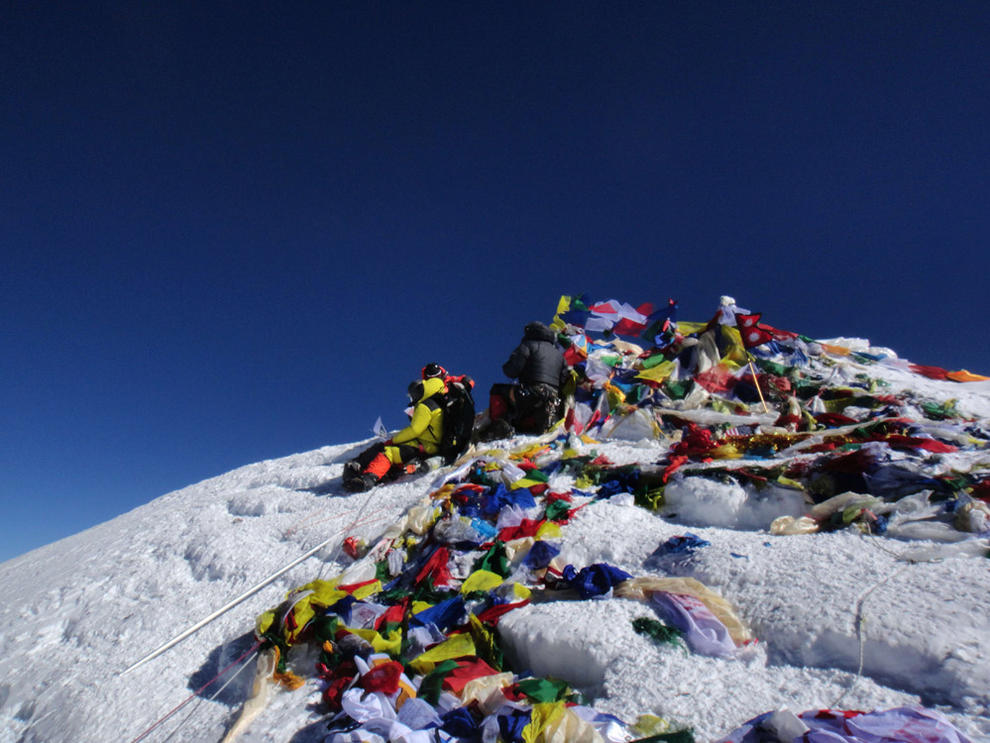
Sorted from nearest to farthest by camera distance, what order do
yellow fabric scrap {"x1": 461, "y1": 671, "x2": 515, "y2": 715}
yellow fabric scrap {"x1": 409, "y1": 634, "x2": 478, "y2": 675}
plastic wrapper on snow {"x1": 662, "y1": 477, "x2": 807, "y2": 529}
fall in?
yellow fabric scrap {"x1": 461, "y1": 671, "x2": 515, "y2": 715} < yellow fabric scrap {"x1": 409, "y1": 634, "x2": 478, "y2": 675} < plastic wrapper on snow {"x1": 662, "y1": 477, "x2": 807, "y2": 529}

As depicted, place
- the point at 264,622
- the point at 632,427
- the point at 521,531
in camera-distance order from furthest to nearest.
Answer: the point at 632,427 → the point at 521,531 → the point at 264,622

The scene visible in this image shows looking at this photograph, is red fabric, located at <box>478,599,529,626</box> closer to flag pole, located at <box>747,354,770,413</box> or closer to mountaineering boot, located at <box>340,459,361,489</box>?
mountaineering boot, located at <box>340,459,361,489</box>

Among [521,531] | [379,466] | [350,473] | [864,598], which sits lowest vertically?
[864,598]

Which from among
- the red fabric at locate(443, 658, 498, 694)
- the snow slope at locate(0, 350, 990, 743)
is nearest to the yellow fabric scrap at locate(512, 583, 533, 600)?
the snow slope at locate(0, 350, 990, 743)

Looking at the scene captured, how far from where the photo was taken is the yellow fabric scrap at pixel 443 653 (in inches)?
104

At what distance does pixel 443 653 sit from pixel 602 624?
850 mm

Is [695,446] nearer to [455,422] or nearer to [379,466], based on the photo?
[455,422]

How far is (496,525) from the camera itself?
4.27 m

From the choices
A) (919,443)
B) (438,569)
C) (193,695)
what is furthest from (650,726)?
(919,443)

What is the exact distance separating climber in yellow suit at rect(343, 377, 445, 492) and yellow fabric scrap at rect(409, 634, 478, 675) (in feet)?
12.1

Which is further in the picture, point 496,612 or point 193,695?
point 193,695

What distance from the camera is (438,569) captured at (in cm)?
369

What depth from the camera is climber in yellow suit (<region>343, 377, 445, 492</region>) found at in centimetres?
636

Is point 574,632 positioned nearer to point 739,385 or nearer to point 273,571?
point 273,571
